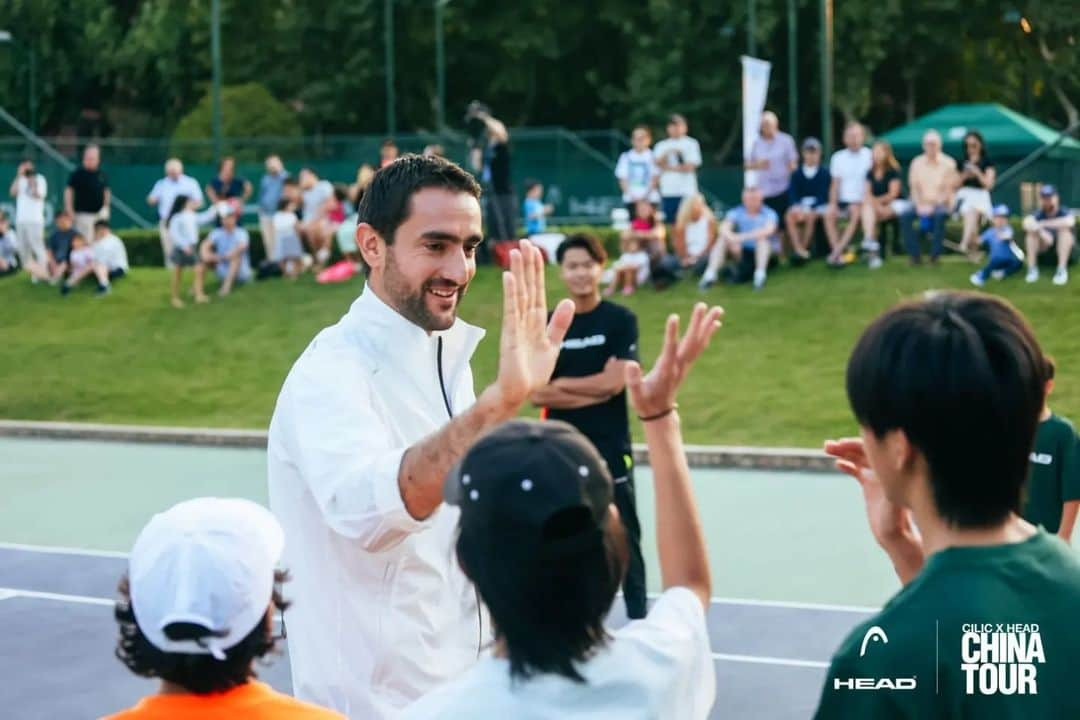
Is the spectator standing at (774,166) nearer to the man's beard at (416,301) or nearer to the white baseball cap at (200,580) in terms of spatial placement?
the man's beard at (416,301)

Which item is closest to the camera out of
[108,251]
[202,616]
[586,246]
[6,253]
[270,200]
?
[202,616]

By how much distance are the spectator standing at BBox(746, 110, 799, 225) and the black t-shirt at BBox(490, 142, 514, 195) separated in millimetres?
3192

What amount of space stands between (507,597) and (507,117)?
153 feet

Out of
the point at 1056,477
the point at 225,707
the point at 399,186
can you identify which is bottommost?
the point at 1056,477

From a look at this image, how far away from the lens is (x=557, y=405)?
8.59m

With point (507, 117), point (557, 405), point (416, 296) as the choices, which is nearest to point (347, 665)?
point (416, 296)

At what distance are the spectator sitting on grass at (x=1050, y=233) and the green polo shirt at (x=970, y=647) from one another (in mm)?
17867

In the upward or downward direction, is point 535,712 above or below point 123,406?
above

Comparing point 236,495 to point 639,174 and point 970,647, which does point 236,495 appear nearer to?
point 639,174

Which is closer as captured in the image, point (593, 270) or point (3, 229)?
point (593, 270)

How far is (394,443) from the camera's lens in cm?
378

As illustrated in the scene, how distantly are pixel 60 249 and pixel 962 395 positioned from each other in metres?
23.5

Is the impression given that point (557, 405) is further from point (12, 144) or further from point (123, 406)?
point (12, 144)

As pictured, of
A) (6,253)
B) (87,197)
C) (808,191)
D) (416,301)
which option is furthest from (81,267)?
(416,301)
